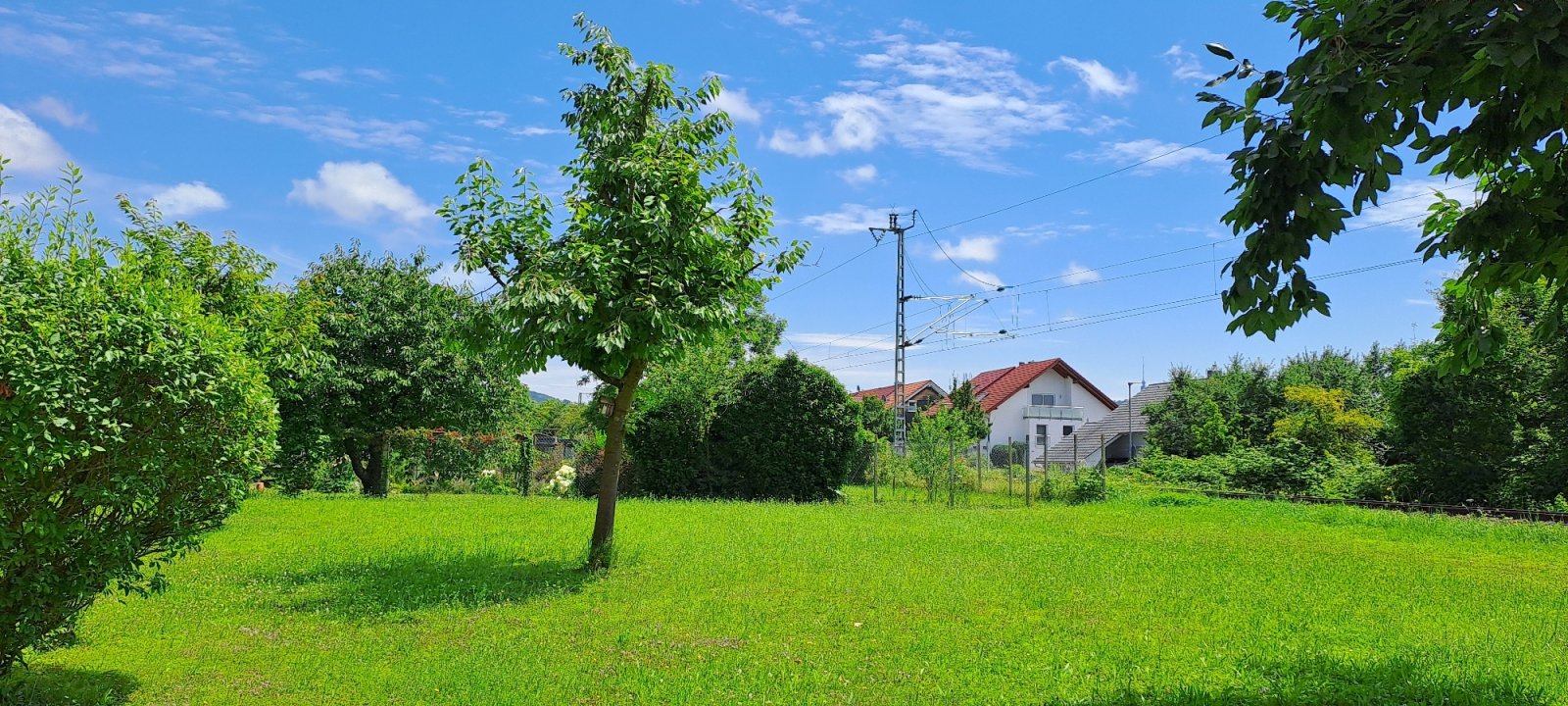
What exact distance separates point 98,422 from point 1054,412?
48.8m

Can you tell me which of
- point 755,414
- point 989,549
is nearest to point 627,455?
point 755,414

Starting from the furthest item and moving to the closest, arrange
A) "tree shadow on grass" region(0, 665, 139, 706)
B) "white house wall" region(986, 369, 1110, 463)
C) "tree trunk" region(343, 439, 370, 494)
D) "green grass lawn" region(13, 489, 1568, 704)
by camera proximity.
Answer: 1. "white house wall" region(986, 369, 1110, 463)
2. "tree trunk" region(343, 439, 370, 494)
3. "green grass lawn" region(13, 489, 1568, 704)
4. "tree shadow on grass" region(0, 665, 139, 706)

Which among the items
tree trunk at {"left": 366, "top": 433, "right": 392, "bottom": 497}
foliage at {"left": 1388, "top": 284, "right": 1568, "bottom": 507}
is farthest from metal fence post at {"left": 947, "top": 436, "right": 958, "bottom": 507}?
tree trunk at {"left": 366, "top": 433, "right": 392, "bottom": 497}

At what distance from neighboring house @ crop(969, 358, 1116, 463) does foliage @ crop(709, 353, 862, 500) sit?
2713 centimetres

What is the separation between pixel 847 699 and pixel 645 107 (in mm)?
6597

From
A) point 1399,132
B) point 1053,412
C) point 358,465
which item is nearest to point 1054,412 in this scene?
point 1053,412

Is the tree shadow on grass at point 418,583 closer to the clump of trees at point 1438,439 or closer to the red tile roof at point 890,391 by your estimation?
the clump of trees at point 1438,439

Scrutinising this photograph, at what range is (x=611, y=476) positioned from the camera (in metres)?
9.88

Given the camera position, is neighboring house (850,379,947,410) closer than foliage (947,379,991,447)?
No

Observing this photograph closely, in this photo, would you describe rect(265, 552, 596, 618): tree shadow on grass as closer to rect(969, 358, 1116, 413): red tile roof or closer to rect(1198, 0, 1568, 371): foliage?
rect(1198, 0, 1568, 371): foliage

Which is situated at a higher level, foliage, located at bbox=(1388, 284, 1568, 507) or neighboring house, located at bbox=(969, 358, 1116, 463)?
neighboring house, located at bbox=(969, 358, 1116, 463)

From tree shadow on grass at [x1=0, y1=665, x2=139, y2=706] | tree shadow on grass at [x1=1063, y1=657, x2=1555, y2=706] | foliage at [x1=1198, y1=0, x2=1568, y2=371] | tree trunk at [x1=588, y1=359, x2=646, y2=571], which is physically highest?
foliage at [x1=1198, y1=0, x2=1568, y2=371]

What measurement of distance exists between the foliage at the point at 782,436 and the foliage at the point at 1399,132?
59.8 feet

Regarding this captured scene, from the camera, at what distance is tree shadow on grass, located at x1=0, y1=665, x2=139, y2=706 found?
508 centimetres
